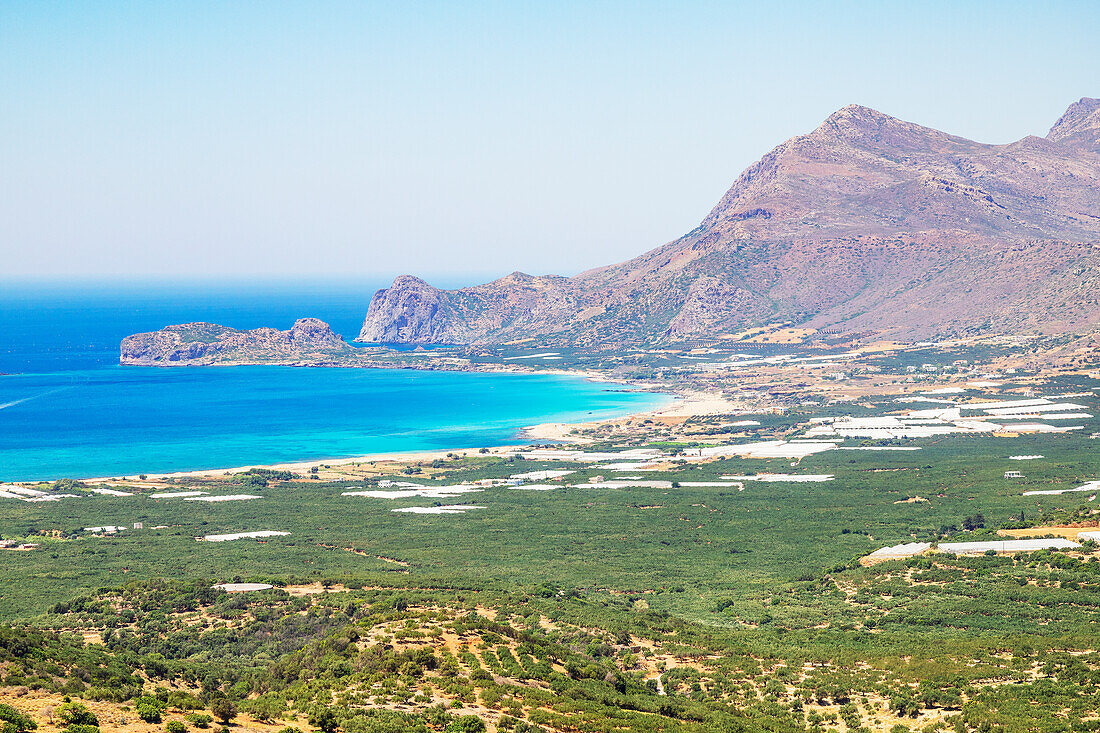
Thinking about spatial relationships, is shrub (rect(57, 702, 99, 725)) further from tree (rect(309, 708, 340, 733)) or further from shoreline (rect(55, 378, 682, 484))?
shoreline (rect(55, 378, 682, 484))

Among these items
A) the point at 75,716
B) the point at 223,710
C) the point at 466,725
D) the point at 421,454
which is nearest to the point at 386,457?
the point at 421,454

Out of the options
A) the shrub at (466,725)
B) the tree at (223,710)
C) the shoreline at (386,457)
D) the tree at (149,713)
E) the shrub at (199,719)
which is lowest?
the shoreline at (386,457)

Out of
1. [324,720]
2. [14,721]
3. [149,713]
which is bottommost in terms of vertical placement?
[324,720]

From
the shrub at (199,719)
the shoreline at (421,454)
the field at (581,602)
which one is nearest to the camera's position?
the shrub at (199,719)

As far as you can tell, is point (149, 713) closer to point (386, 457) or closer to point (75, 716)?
point (75, 716)

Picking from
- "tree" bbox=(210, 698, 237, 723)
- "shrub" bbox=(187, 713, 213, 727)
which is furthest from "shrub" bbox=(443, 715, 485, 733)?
"shrub" bbox=(187, 713, 213, 727)

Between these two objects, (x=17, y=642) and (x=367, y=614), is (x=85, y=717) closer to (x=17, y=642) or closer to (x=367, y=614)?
(x=17, y=642)

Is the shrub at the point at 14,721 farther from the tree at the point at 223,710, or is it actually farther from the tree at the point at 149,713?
the tree at the point at 223,710

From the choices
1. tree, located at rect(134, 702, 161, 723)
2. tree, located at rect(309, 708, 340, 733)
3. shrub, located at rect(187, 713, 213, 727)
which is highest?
tree, located at rect(134, 702, 161, 723)

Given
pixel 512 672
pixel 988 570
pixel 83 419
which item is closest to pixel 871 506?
pixel 988 570

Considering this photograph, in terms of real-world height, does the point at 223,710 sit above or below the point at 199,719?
below

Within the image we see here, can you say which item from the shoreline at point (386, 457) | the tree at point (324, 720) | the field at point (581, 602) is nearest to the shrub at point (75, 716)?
the field at point (581, 602)
